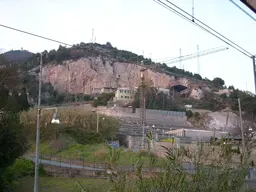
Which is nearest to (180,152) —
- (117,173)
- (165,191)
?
(165,191)

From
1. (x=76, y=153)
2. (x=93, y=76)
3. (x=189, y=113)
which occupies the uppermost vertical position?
(x=93, y=76)

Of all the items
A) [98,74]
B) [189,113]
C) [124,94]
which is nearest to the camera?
[189,113]

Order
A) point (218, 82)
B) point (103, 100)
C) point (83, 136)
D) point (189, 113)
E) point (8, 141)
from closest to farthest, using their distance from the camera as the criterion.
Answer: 1. point (8, 141)
2. point (83, 136)
3. point (189, 113)
4. point (103, 100)
5. point (218, 82)

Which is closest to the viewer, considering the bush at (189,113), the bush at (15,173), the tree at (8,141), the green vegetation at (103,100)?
the tree at (8,141)

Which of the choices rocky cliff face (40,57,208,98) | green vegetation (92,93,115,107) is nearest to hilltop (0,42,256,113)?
rocky cliff face (40,57,208,98)

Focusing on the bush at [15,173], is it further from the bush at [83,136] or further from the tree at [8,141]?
the bush at [83,136]

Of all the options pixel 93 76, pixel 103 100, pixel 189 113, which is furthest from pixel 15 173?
pixel 93 76

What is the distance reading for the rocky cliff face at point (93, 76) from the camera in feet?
483

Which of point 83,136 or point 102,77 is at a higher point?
point 102,77

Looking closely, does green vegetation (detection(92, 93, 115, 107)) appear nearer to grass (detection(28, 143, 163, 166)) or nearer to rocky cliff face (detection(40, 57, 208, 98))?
rocky cliff face (detection(40, 57, 208, 98))

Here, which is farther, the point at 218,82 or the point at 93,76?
the point at 218,82

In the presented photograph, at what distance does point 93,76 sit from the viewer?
151m

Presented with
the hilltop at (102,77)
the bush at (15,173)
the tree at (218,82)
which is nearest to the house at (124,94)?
the hilltop at (102,77)

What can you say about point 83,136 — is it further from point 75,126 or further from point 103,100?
point 103,100
